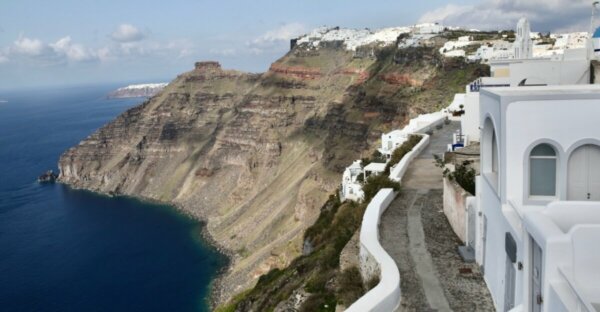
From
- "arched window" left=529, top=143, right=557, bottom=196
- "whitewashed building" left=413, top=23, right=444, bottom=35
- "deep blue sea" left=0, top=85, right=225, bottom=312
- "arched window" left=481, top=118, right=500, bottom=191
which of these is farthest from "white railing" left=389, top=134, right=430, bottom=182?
"whitewashed building" left=413, top=23, right=444, bottom=35

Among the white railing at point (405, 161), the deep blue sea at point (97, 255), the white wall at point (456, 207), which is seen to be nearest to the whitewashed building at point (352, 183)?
the white railing at point (405, 161)

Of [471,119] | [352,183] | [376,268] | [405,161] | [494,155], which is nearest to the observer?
[494,155]

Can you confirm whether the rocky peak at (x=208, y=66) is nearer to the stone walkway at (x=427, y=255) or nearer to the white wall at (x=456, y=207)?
the stone walkway at (x=427, y=255)

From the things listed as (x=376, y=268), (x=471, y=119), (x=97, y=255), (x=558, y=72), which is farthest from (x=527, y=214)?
(x=97, y=255)

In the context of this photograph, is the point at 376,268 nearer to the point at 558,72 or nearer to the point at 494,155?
the point at 494,155

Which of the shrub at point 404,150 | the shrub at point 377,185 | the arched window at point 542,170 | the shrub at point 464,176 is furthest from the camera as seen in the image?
the shrub at point 404,150

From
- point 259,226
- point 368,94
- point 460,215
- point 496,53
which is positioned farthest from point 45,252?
point 460,215

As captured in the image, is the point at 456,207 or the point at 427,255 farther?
the point at 456,207

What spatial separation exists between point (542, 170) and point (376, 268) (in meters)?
4.37

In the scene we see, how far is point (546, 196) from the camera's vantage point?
382 inches

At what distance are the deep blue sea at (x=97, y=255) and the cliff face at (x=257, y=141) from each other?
182 inches

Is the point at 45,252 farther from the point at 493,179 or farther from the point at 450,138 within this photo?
the point at 493,179

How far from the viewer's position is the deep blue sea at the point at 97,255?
55188mm

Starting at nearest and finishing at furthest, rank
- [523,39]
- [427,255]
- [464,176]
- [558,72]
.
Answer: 1. [427,255]
2. [464,176]
3. [558,72]
4. [523,39]
